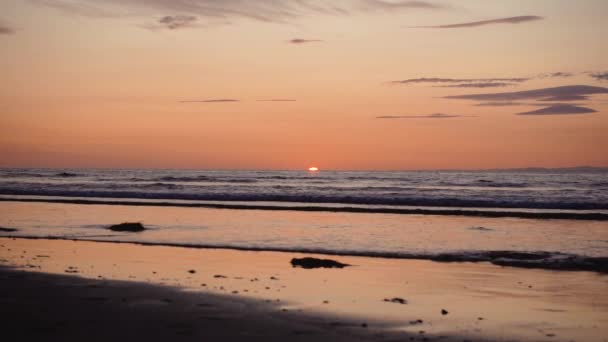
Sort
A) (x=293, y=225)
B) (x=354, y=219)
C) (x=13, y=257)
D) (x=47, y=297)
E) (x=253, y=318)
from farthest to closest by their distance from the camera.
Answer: (x=354, y=219) < (x=293, y=225) < (x=13, y=257) < (x=47, y=297) < (x=253, y=318)

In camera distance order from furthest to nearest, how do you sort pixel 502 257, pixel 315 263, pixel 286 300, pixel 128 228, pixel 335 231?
pixel 335 231 < pixel 128 228 < pixel 502 257 < pixel 315 263 < pixel 286 300

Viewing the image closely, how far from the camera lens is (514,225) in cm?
2312

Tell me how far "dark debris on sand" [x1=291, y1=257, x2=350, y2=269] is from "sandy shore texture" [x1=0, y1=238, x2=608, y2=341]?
14.2 inches

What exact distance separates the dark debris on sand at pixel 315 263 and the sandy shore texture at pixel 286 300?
360 millimetres

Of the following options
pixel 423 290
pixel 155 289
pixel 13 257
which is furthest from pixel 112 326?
pixel 13 257

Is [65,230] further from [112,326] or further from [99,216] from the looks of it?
[112,326]

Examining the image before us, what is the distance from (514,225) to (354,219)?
5.80 m

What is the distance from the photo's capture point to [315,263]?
42.6ft

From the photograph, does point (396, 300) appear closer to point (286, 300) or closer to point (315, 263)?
point (286, 300)

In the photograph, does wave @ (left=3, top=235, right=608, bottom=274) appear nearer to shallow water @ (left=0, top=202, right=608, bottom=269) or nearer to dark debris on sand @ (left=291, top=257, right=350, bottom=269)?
shallow water @ (left=0, top=202, right=608, bottom=269)

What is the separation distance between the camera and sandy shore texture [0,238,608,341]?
771 cm

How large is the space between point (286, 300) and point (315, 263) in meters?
3.55

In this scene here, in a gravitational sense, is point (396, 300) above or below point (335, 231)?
above

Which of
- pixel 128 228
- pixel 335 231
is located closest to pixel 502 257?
pixel 335 231
